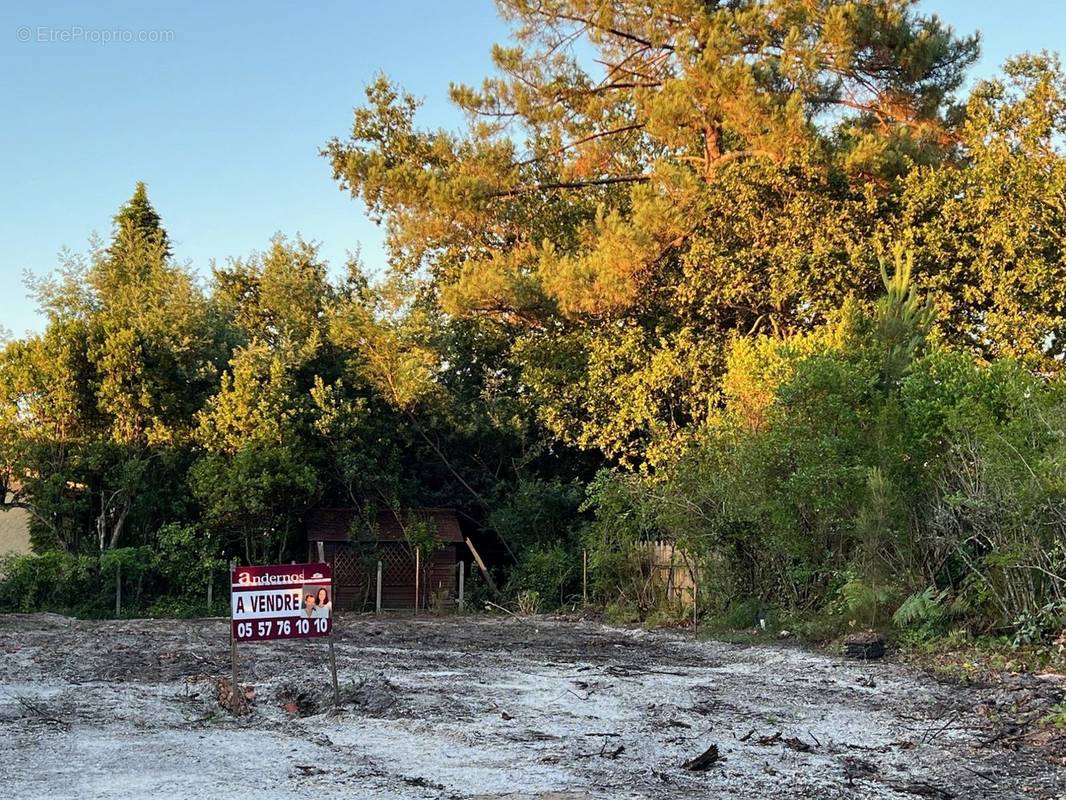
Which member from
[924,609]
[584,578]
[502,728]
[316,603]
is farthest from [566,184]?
[502,728]

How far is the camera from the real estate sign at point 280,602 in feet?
23.5

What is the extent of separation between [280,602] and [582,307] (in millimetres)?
12653

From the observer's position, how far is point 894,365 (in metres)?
12.4

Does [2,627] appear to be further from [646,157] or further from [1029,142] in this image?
[1029,142]

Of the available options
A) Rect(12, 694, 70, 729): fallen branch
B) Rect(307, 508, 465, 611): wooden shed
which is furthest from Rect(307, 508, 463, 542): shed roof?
Rect(12, 694, 70, 729): fallen branch

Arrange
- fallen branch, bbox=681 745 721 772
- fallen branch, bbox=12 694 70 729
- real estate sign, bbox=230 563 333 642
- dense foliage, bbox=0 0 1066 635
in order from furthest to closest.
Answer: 1. dense foliage, bbox=0 0 1066 635
2. real estate sign, bbox=230 563 333 642
3. fallen branch, bbox=12 694 70 729
4. fallen branch, bbox=681 745 721 772

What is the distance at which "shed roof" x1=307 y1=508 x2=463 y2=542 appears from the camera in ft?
63.5

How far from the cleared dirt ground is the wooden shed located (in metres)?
8.27

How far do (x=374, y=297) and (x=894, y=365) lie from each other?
11.4 m

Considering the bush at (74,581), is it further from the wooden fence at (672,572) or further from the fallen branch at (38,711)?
the fallen branch at (38,711)

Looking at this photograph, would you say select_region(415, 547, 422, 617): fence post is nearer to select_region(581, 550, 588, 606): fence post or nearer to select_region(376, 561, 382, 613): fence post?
select_region(376, 561, 382, 613): fence post

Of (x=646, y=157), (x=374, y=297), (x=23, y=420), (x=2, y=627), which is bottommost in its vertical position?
(x=2, y=627)

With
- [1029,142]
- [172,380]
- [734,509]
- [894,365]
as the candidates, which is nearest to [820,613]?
[734,509]

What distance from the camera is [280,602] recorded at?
7.29 meters
